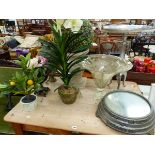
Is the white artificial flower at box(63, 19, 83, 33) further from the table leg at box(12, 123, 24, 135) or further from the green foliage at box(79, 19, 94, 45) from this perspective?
the table leg at box(12, 123, 24, 135)

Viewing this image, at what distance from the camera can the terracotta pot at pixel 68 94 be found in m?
0.94

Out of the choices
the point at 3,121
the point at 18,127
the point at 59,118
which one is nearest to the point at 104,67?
the point at 59,118

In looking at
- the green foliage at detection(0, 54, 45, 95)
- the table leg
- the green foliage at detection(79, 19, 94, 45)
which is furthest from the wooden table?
the green foliage at detection(79, 19, 94, 45)

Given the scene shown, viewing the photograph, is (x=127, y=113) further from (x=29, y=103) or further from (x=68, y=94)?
(x=29, y=103)

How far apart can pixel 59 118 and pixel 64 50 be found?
0.34 meters

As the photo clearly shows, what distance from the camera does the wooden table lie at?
839 mm

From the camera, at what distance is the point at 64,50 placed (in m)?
0.88

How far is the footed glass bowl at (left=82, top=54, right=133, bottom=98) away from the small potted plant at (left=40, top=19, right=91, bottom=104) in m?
0.09
